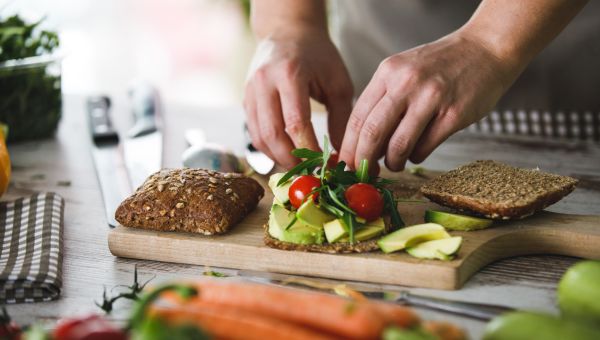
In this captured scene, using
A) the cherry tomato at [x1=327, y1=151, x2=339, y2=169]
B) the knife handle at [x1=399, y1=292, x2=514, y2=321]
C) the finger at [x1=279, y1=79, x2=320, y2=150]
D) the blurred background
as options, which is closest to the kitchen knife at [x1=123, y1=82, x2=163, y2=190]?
the finger at [x1=279, y1=79, x2=320, y2=150]

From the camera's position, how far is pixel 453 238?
73.6 inches

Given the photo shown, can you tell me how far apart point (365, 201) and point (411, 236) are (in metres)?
0.16

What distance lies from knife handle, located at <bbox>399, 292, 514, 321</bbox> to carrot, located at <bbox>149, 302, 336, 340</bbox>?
0.52 meters

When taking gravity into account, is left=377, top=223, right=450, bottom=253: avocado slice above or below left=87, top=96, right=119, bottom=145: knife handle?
above

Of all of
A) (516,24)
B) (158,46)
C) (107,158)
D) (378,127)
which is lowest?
(158,46)

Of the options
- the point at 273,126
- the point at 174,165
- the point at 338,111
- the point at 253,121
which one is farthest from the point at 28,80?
the point at 338,111

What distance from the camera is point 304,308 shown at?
1.27 meters

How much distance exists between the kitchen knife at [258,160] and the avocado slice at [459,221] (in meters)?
0.83

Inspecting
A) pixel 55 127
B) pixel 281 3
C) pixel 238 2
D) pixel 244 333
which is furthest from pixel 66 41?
pixel 244 333

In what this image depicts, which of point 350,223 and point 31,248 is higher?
point 350,223

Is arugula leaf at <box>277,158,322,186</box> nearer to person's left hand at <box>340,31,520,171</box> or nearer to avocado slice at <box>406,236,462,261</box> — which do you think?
person's left hand at <box>340,31,520,171</box>

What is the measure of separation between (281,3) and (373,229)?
Answer: 1358 mm

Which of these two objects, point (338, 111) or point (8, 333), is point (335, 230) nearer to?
point (8, 333)

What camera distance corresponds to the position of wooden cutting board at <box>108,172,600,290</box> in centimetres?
186
